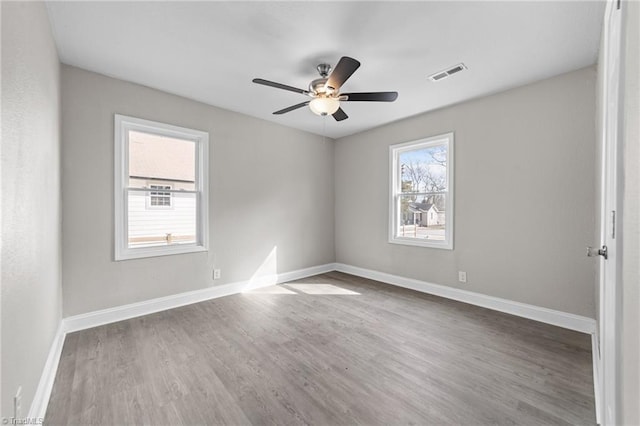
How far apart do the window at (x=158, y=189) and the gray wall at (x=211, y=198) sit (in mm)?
97

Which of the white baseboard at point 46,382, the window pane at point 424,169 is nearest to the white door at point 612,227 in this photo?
the window pane at point 424,169

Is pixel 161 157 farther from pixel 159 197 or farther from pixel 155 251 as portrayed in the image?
pixel 155 251

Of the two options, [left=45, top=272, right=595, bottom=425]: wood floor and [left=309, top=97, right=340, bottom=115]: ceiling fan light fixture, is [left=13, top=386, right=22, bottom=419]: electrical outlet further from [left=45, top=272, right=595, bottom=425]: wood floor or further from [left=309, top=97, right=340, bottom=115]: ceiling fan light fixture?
[left=309, top=97, right=340, bottom=115]: ceiling fan light fixture

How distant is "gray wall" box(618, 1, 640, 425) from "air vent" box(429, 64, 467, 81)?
2019mm

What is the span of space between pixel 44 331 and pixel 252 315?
177 centimetres

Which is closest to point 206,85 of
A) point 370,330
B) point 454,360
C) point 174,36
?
point 174,36

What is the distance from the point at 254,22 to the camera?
84.6 inches

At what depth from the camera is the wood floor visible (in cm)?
169

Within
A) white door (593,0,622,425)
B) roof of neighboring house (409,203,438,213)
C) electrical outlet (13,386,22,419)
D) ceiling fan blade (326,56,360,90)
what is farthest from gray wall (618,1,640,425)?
roof of neighboring house (409,203,438,213)

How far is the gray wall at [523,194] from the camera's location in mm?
2781

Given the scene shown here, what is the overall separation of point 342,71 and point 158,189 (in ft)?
8.68

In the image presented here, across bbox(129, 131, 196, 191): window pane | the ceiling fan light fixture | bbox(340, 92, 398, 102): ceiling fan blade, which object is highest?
bbox(340, 92, 398, 102): ceiling fan blade

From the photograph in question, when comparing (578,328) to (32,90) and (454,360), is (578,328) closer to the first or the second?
(454,360)

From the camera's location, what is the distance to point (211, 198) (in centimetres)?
380
